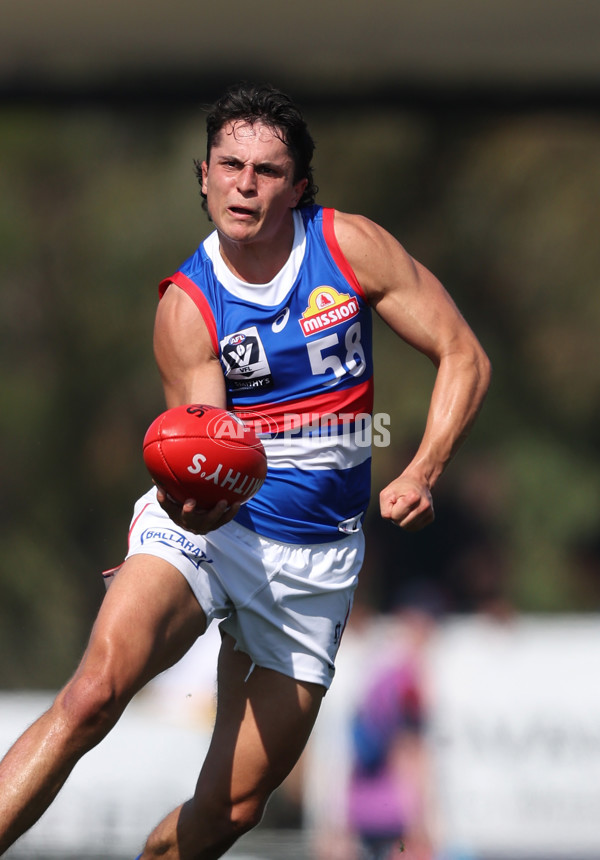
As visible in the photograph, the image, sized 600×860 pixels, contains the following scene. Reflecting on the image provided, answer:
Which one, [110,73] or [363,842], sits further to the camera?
[110,73]

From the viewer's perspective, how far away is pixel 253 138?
379 cm

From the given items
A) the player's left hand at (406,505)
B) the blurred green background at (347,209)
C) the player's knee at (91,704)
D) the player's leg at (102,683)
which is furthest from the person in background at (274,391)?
the blurred green background at (347,209)

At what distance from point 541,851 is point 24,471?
6.43m

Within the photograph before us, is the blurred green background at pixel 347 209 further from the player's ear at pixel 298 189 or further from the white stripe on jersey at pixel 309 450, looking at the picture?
the player's ear at pixel 298 189

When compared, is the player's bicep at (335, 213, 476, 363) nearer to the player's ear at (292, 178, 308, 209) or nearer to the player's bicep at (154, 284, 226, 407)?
the player's ear at (292, 178, 308, 209)

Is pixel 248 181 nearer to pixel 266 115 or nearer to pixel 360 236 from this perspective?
pixel 266 115

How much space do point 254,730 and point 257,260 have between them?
148cm

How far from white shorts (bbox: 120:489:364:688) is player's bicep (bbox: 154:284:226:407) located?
1.20ft

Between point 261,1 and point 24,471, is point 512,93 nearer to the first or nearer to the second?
point 261,1

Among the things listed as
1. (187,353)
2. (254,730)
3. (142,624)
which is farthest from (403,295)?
(254,730)

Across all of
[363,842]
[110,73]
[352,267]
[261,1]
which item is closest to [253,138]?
[352,267]

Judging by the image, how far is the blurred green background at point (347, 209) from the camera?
9719mm

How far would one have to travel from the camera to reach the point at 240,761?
149 inches

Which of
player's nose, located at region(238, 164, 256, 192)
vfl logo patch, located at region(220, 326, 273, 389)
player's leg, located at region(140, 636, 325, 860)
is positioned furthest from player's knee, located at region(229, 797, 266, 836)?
player's nose, located at region(238, 164, 256, 192)
